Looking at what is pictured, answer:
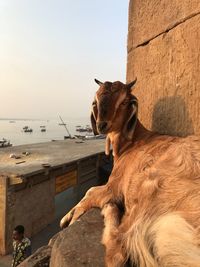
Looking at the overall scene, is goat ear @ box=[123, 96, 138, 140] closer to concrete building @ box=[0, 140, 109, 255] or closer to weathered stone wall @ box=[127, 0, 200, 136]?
weathered stone wall @ box=[127, 0, 200, 136]

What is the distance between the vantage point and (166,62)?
11.9ft

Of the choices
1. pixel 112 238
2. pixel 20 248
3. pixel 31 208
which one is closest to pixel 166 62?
pixel 112 238

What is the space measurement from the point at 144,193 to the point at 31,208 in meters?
10.6

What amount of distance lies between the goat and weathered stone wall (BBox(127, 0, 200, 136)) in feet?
1.21

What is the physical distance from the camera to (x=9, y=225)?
11.1 metres

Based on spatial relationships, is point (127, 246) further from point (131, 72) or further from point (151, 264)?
point (131, 72)

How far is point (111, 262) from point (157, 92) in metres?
2.19

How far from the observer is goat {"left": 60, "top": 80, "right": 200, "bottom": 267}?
187 centimetres

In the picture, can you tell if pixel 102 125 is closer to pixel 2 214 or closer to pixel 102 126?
pixel 102 126

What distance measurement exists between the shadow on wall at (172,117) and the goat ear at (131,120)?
40 cm

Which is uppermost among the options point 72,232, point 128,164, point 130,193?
point 128,164

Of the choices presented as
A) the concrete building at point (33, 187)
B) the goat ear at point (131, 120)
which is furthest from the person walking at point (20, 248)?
the concrete building at point (33, 187)

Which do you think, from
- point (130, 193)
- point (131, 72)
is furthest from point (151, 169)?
point (131, 72)

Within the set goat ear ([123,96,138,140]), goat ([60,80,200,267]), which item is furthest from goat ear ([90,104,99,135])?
goat ear ([123,96,138,140])
